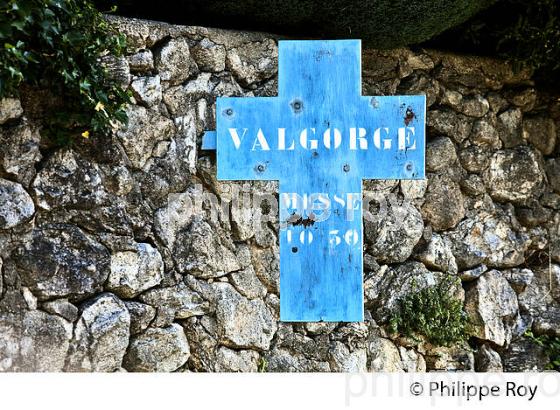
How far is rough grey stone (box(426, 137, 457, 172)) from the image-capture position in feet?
12.9

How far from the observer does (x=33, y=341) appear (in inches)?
111

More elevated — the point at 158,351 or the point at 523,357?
the point at 158,351

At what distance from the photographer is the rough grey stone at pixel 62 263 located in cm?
280

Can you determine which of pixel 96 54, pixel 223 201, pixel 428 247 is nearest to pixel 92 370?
pixel 223 201

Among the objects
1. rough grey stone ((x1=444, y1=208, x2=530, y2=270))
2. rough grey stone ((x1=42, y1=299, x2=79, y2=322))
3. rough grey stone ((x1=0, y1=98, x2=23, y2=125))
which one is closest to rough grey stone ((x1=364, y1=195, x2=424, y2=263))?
rough grey stone ((x1=444, y1=208, x2=530, y2=270))

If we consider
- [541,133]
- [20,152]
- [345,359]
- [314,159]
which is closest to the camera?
[314,159]

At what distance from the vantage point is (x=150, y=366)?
3.10 m

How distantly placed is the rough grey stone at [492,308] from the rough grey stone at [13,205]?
2704 millimetres

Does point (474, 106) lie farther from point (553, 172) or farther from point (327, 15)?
point (327, 15)

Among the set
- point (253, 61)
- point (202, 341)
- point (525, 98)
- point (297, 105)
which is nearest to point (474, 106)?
point (525, 98)

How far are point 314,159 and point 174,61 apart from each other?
1035 mm

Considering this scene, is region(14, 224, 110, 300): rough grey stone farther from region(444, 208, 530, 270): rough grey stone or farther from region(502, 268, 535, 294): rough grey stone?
region(502, 268, 535, 294): rough grey stone

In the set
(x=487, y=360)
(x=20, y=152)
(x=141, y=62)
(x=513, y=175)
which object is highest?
(x=141, y=62)

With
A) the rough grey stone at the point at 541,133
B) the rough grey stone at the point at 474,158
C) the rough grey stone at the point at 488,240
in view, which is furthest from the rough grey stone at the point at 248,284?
the rough grey stone at the point at 541,133
